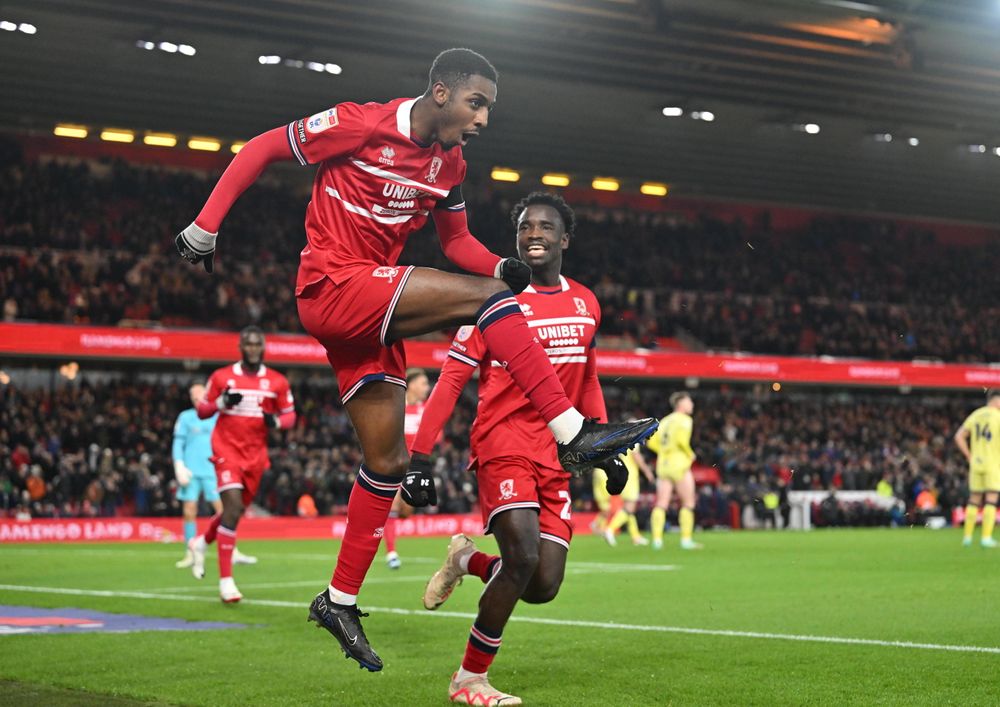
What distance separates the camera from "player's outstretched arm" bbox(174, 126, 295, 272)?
512 centimetres

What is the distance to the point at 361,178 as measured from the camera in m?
5.41

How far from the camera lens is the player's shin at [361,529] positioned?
5605 mm

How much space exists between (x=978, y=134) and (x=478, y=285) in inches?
1353

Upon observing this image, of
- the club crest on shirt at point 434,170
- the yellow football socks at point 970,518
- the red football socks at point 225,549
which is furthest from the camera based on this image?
the yellow football socks at point 970,518

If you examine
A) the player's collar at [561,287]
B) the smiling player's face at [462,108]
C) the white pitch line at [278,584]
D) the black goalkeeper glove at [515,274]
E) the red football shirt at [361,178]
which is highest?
the smiling player's face at [462,108]

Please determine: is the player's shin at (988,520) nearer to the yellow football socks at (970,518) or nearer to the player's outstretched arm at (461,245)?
the yellow football socks at (970,518)

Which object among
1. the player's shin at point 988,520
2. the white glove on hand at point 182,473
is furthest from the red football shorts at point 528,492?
the player's shin at point 988,520

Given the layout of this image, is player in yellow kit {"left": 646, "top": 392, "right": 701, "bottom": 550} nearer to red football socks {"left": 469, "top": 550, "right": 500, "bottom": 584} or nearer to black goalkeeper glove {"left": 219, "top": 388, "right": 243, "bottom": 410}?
black goalkeeper glove {"left": 219, "top": 388, "right": 243, "bottom": 410}

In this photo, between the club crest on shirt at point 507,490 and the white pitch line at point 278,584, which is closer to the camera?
the club crest on shirt at point 507,490

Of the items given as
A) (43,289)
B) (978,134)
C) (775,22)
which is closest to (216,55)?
(43,289)

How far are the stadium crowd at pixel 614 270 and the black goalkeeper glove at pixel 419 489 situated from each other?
2466 centimetres

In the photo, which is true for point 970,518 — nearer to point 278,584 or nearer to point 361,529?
point 278,584

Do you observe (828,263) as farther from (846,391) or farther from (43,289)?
(43,289)

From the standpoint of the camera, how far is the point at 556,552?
6.47m
